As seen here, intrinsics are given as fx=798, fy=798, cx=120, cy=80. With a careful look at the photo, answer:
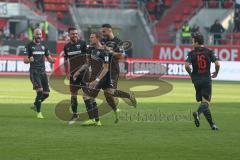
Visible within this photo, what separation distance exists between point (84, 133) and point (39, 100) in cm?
444

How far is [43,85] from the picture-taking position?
21.4 m

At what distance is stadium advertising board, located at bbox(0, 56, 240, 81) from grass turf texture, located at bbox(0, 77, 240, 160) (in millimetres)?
18478

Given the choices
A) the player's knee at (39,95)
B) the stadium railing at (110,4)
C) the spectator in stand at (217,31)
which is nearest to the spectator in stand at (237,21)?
the spectator in stand at (217,31)

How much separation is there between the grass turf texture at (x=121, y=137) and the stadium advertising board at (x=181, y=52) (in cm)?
2246

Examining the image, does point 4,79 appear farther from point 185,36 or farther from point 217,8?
point 217,8

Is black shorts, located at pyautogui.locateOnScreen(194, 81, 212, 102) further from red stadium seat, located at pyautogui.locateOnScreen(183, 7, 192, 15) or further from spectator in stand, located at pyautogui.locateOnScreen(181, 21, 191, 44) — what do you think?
red stadium seat, located at pyautogui.locateOnScreen(183, 7, 192, 15)

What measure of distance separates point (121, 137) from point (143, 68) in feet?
96.6

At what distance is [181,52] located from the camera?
160ft

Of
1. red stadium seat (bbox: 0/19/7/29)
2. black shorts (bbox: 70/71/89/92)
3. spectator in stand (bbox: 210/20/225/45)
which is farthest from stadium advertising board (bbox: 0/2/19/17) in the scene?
black shorts (bbox: 70/71/89/92)

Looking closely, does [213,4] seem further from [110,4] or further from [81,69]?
[81,69]

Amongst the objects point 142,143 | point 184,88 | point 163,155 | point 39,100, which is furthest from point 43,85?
point 184,88

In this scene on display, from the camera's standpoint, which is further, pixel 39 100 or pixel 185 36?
pixel 185 36

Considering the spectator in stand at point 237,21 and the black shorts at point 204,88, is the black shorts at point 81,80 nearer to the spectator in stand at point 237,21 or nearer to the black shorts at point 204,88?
the black shorts at point 204,88

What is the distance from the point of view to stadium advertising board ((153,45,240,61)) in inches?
1871
